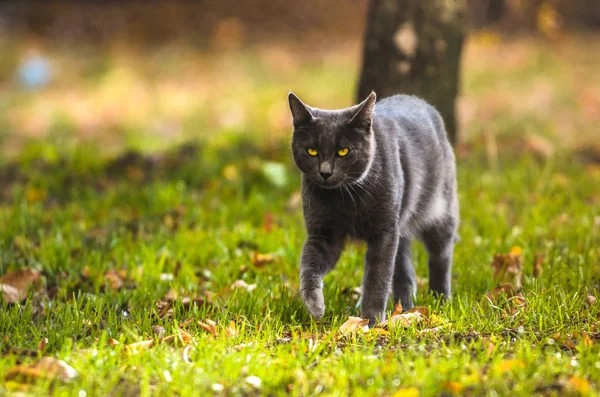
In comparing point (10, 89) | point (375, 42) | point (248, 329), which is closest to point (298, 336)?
point (248, 329)

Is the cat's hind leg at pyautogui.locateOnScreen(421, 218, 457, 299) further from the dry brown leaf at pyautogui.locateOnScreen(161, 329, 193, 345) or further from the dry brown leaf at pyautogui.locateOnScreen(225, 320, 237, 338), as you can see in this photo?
the dry brown leaf at pyautogui.locateOnScreen(161, 329, 193, 345)

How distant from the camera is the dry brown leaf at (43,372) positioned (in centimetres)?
260

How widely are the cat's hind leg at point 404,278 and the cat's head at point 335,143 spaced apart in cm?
73

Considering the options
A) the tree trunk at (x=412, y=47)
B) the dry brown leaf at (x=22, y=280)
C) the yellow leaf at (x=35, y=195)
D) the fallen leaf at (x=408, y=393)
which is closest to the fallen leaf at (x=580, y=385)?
the fallen leaf at (x=408, y=393)

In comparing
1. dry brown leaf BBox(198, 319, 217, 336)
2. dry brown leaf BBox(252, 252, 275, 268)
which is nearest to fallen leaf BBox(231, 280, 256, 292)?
A: dry brown leaf BBox(252, 252, 275, 268)

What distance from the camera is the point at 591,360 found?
270 centimetres

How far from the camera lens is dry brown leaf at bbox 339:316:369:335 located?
10.4 feet

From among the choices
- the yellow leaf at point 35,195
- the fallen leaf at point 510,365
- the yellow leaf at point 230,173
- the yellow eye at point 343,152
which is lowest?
the yellow leaf at point 35,195

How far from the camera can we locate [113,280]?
409cm

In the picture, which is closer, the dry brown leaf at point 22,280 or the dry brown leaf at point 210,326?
the dry brown leaf at point 210,326

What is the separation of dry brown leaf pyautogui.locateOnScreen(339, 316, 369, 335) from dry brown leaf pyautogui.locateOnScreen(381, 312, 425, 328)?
0.29 feet

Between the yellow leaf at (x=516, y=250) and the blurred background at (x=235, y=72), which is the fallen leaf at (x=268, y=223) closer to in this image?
the blurred background at (x=235, y=72)

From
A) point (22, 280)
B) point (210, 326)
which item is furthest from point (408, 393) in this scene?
point (22, 280)

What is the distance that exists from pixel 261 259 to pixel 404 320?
54.0 inches
